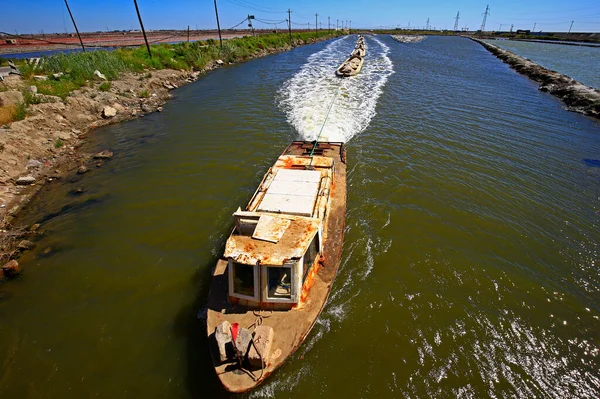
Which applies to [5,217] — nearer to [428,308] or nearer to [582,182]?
[428,308]

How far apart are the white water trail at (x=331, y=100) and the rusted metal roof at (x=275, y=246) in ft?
41.6

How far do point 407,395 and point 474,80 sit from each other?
136 ft

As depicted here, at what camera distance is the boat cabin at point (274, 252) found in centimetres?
711

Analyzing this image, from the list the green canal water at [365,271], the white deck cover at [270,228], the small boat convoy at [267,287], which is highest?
the white deck cover at [270,228]

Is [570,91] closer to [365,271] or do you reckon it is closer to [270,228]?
[365,271]

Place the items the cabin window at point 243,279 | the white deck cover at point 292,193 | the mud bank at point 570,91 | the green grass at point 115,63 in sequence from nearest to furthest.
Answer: the cabin window at point 243,279, the white deck cover at point 292,193, the green grass at point 115,63, the mud bank at point 570,91

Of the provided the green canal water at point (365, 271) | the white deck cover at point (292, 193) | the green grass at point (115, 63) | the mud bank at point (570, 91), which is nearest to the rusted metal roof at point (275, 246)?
the white deck cover at point (292, 193)

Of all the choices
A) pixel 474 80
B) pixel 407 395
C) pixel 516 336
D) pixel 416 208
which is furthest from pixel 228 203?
pixel 474 80

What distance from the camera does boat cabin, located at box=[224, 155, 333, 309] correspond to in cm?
711

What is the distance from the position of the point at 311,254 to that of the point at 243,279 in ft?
6.88

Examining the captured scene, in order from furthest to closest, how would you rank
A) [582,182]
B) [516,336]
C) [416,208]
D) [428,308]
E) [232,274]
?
[582,182], [416,208], [428,308], [516,336], [232,274]

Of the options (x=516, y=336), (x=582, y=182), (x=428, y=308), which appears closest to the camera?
(x=516, y=336)

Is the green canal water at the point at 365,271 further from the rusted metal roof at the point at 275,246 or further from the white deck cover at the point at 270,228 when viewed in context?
the white deck cover at the point at 270,228

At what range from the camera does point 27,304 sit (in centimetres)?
905
